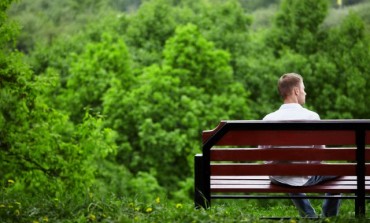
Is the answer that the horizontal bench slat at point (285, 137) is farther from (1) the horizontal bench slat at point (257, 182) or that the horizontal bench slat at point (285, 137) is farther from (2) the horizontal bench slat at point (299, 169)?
(1) the horizontal bench slat at point (257, 182)

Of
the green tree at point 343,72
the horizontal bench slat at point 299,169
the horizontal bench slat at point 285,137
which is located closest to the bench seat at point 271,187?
the horizontal bench slat at point 299,169

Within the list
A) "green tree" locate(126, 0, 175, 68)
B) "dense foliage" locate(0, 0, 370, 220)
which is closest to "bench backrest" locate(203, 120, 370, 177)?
"dense foliage" locate(0, 0, 370, 220)

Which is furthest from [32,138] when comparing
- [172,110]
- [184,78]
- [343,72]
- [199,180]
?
[343,72]

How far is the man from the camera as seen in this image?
616 centimetres

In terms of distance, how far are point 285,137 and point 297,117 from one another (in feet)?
Result: 2.29

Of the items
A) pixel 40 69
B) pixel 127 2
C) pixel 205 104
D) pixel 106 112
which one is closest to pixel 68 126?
pixel 106 112

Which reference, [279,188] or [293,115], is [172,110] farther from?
[279,188]

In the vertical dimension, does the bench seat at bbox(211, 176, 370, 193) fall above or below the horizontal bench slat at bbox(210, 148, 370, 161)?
below

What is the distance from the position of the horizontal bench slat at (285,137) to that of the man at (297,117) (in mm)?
341

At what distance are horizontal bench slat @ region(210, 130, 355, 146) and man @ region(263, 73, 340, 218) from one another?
13.4 inches

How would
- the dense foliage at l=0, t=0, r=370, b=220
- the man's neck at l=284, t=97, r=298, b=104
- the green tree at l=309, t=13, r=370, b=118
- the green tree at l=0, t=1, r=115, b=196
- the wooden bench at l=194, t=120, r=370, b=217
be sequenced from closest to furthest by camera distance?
the wooden bench at l=194, t=120, r=370, b=217
the man's neck at l=284, t=97, r=298, b=104
the green tree at l=0, t=1, r=115, b=196
the dense foliage at l=0, t=0, r=370, b=220
the green tree at l=309, t=13, r=370, b=118

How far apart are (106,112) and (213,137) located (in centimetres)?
2548

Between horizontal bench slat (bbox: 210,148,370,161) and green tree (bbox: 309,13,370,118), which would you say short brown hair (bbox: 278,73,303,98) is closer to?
horizontal bench slat (bbox: 210,148,370,161)

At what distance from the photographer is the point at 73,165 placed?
18031 millimetres
